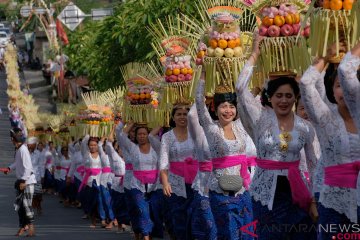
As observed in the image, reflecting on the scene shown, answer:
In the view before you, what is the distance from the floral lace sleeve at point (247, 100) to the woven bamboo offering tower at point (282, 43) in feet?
0.76

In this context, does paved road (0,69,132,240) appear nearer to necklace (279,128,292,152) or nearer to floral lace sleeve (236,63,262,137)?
floral lace sleeve (236,63,262,137)

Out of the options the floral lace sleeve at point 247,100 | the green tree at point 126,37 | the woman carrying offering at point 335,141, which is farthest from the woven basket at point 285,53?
the green tree at point 126,37

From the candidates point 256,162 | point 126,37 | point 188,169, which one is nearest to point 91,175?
point 126,37

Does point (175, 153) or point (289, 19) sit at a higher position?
point (289, 19)

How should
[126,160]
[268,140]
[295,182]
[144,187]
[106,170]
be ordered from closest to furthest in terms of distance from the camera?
1. [295,182]
2. [268,140]
3. [144,187]
4. [126,160]
5. [106,170]

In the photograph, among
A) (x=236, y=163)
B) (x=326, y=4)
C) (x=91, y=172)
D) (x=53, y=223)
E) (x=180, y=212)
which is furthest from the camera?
(x=53, y=223)

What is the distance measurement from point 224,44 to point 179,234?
3.08 metres

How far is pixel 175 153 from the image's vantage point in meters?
13.6

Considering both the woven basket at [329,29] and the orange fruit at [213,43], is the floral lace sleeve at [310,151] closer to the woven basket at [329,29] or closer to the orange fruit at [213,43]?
the woven basket at [329,29]

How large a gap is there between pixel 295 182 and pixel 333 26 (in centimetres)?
172

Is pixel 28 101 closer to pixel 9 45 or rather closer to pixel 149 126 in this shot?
pixel 9 45

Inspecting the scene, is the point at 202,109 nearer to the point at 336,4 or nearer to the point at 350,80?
the point at 336,4

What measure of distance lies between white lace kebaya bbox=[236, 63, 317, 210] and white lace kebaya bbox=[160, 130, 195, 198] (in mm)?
3858

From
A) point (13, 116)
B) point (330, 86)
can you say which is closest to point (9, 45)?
point (13, 116)
